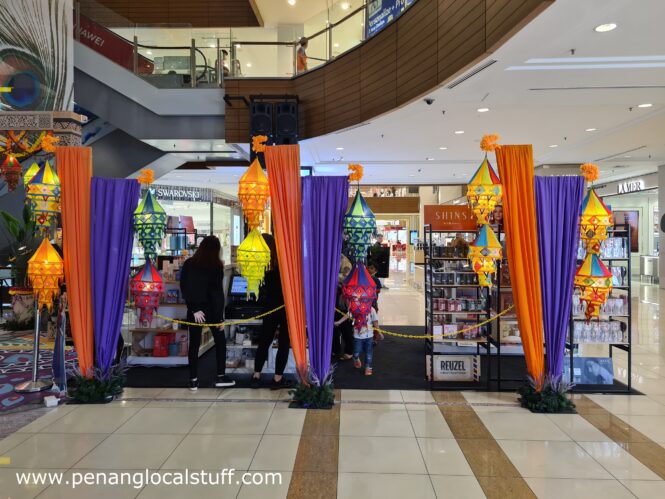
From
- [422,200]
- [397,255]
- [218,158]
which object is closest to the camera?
[218,158]

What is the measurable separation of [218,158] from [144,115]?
10.6ft

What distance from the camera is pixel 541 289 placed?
428 centimetres

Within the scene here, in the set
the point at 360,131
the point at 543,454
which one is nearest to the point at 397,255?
the point at 360,131

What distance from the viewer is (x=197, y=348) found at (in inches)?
185

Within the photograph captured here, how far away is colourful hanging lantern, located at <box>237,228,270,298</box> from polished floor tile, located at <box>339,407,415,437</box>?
146 cm

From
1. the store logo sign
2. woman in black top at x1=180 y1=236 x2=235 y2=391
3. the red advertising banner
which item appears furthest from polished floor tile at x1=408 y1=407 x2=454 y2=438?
the store logo sign

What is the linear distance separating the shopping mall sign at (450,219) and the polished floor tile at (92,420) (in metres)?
3.63

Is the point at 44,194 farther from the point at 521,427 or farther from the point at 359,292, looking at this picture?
the point at 521,427

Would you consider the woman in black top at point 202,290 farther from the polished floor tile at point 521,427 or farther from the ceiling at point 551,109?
the ceiling at point 551,109

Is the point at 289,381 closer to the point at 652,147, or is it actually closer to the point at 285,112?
the point at 285,112

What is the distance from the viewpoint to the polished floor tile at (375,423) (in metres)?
3.68

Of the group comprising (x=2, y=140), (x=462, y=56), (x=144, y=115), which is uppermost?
(x=144, y=115)

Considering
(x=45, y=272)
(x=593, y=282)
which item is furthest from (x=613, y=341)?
(x=45, y=272)

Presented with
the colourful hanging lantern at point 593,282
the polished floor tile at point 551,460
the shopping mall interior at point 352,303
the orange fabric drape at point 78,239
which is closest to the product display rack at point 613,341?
the shopping mall interior at point 352,303
